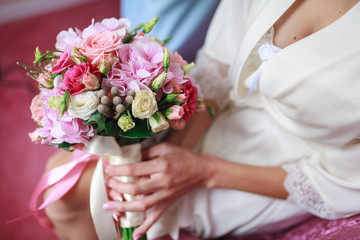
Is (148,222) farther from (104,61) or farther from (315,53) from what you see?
(315,53)

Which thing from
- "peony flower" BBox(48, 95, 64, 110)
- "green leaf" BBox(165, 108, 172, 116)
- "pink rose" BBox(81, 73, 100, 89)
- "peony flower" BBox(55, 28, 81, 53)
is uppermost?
"peony flower" BBox(55, 28, 81, 53)

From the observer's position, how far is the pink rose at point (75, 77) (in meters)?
0.53

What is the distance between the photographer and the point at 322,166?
811 millimetres

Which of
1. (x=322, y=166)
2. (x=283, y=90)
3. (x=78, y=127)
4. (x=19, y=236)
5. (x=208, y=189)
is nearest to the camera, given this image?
(x=78, y=127)

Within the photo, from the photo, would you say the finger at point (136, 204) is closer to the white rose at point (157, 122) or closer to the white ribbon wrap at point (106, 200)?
the white ribbon wrap at point (106, 200)

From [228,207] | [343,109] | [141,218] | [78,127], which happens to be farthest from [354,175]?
[78,127]

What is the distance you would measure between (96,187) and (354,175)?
632mm

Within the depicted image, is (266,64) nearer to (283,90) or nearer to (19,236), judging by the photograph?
(283,90)

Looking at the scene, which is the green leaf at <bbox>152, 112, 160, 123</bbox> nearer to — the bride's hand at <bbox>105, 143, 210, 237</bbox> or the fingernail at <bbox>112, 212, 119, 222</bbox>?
the bride's hand at <bbox>105, 143, 210, 237</bbox>

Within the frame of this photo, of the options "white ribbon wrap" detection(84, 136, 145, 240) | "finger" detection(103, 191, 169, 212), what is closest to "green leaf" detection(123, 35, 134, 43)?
"white ribbon wrap" detection(84, 136, 145, 240)

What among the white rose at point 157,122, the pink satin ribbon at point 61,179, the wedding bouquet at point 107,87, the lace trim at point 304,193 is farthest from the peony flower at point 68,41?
the lace trim at point 304,193

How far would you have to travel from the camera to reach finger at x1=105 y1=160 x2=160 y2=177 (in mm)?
740

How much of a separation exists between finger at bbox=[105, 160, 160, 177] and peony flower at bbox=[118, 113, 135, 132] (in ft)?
0.69

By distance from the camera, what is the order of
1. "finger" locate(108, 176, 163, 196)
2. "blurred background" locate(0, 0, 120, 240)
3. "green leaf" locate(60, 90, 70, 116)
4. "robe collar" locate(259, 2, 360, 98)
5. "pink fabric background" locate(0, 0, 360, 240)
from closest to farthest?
1. "green leaf" locate(60, 90, 70, 116)
2. "robe collar" locate(259, 2, 360, 98)
3. "finger" locate(108, 176, 163, 196)
4. "pink fabric background" locate(0, 0, 360, 240)
5. "blurred background" locate(0, 0, 120, 240)
